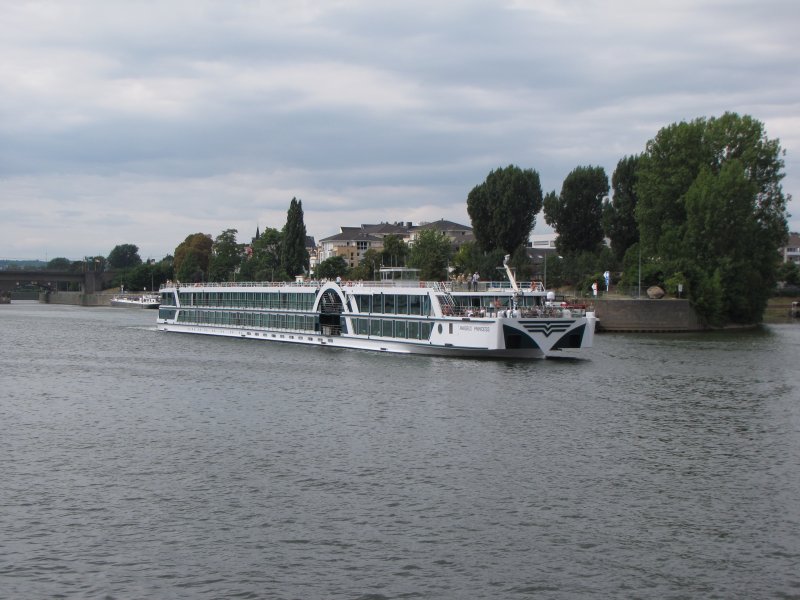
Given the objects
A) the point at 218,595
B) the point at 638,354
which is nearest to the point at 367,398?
the point at 218,595

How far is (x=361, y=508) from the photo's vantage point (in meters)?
28.0

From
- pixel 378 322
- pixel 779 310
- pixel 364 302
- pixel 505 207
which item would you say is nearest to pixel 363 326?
pixel 364 302

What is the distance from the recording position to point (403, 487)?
30.4m

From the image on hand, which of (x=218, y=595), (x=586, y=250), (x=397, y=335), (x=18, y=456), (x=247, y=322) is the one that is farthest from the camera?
(x=586, y=250)

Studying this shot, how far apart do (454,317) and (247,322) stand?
121 ft

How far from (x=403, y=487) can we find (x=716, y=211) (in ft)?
287

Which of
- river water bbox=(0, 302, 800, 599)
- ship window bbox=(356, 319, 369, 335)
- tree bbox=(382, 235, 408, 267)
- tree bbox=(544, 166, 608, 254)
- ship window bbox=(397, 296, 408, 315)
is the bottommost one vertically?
river water bbox=(0, 302, 800, 599)

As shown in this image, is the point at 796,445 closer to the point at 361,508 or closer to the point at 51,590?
the point at 361,508

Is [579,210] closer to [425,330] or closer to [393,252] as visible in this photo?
[393,252]

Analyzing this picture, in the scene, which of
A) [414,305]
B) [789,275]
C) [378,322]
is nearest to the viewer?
[414,305]

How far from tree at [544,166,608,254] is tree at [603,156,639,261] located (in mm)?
3611

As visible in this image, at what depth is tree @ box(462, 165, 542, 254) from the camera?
14250 cm

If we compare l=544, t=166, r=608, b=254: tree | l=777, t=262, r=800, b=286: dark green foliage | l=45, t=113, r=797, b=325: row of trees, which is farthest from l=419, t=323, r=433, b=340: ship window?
l=777, t=262, r=800, b=286: dark green foliage

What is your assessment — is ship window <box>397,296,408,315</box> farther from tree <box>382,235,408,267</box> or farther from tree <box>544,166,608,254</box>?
tree <box>382,235,408,267</box>
